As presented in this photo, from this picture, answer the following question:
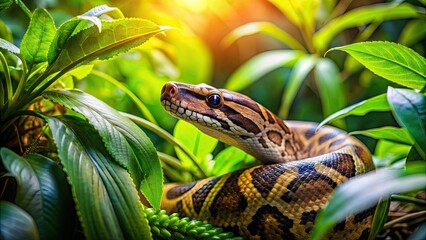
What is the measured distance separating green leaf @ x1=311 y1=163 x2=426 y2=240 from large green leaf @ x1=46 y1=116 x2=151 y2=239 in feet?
1.46

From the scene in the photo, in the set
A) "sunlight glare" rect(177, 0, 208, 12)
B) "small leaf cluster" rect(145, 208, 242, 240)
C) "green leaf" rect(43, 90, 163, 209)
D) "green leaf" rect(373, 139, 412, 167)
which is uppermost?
"sunlight glare" rect(177, 0, 208, 12)

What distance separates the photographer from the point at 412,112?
0.96 m

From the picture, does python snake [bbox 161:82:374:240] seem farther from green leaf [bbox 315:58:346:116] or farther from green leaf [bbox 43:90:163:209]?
green leaf [bbox 315:58:346:116]

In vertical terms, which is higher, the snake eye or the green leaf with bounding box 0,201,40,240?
the snake eye

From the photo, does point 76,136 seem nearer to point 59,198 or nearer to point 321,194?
point 59,198

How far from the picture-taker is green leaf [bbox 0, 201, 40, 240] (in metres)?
0.84

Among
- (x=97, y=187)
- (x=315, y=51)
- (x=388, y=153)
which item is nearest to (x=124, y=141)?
(x=97, y=187)

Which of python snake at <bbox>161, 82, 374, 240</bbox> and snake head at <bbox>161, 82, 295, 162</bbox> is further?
snake head at <bbox>161, 82, 295, 162</bbox>

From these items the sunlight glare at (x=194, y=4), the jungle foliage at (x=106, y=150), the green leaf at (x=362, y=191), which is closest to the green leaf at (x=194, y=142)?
the jungle foliage at (x=106, y=150)

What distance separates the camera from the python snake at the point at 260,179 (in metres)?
1.31

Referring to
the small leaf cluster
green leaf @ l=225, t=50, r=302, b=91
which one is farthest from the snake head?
green leaf @ l=225, t=50, r=302, b=91

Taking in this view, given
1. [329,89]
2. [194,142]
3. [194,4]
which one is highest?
[194,4]

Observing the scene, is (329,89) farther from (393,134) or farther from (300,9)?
(393,134)

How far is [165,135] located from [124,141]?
1.44 ft
